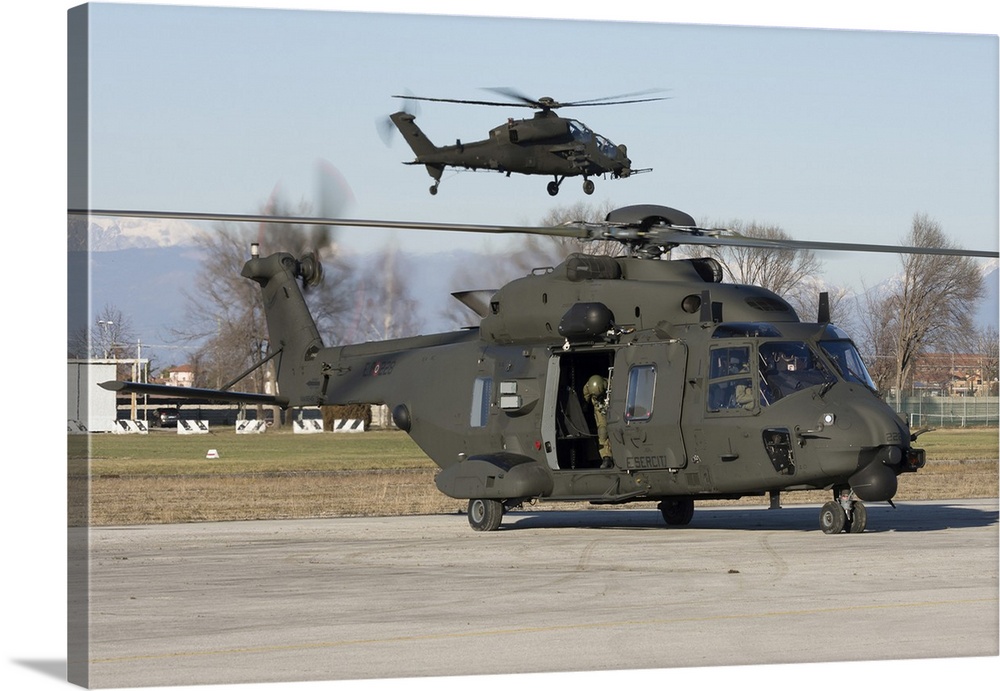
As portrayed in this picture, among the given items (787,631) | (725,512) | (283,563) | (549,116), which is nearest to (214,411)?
(549,116)

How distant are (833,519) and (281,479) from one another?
854 inches

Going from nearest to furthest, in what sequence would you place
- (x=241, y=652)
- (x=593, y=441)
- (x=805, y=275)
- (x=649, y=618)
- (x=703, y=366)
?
(x=241, y=652) < (x=649, y=618) < (x=703, y=366) < (x=593, y=441) < (x=805, y=275)

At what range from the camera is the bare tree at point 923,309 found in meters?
40.4

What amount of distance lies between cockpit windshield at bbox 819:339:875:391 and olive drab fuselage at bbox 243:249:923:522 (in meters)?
0.02

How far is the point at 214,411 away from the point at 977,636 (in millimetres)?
93132

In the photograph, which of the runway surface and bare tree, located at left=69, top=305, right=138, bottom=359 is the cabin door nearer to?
the runway surface

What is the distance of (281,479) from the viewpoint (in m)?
37.5

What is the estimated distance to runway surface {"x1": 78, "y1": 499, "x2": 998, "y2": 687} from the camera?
9.84 metres

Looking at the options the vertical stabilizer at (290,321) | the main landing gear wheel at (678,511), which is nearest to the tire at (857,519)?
the main landing gear wheel at (678,511)

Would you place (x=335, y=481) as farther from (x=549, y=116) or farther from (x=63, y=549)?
(x=63, y=549)

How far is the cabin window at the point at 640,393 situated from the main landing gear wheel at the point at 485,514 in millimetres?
2306

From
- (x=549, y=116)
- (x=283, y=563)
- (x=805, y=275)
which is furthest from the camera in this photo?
(x=549, y=116)

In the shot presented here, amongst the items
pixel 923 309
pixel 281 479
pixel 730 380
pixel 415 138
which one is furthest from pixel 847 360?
pixel 415 138

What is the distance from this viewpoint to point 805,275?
4356cm
